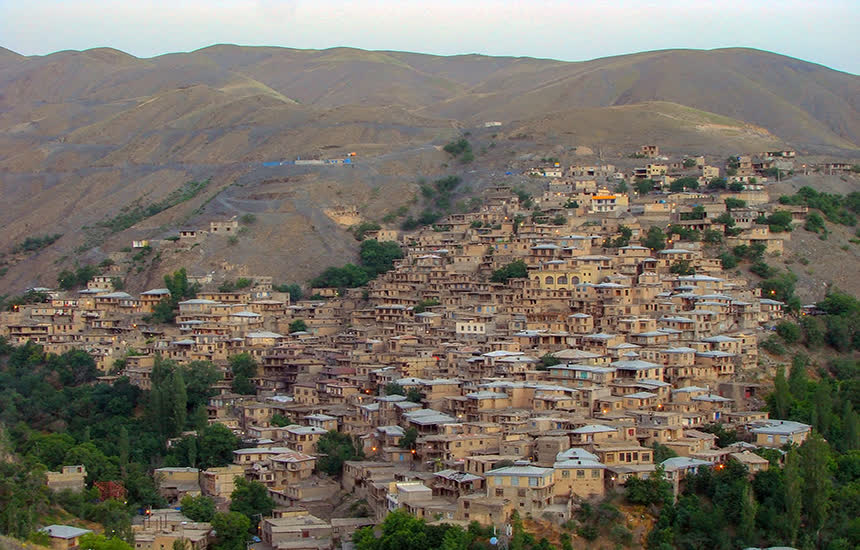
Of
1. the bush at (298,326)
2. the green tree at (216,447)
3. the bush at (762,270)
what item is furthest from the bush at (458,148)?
the green tree at (216,447)

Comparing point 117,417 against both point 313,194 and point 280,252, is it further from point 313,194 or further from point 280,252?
point 313,194

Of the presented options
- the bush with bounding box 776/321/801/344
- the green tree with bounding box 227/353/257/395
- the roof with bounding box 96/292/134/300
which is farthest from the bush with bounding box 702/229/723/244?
the roof with bounding box 96/292/134/300

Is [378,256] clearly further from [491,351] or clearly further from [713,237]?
[491,351]

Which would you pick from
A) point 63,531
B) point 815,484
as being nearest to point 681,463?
point 815,484

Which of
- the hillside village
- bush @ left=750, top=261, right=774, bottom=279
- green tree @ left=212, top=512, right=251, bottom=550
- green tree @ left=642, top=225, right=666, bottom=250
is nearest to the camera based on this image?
green tree @ left=212, top=512, right=251, bottom=550

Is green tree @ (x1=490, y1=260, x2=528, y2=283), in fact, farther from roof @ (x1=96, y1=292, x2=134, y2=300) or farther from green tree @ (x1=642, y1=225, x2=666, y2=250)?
roof @ (x1=96, y1=292, x2=134, y2=300)
